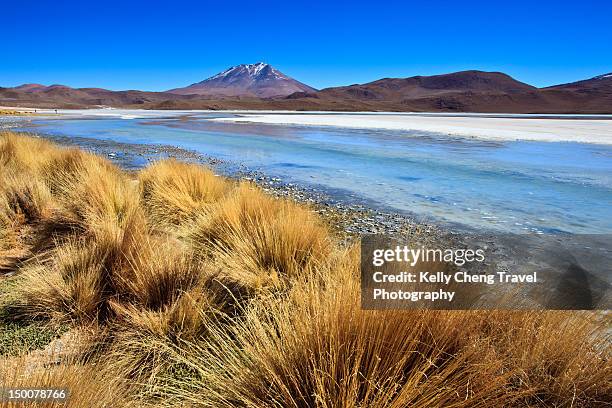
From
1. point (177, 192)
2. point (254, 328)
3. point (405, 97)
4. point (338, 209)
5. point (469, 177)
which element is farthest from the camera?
point (405, 97)

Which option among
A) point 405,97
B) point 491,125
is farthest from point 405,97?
point 491,125

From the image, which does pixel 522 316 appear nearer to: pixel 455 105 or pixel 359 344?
pixel 359 344

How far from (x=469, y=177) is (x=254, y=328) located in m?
7.65

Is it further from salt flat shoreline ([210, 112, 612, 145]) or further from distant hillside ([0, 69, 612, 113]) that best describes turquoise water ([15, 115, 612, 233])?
distant hillside ([0, 69, 612, 113])

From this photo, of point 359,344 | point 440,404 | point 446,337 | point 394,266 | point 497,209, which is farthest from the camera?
point 497,209

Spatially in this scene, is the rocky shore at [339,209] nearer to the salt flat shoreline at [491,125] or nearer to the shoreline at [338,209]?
the shoreline at [338,209]

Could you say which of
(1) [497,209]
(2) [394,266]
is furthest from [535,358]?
(1) [497,209]

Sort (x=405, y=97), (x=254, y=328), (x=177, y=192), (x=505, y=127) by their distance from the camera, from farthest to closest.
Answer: (x=405, y=97), (x=505, y=127), (x=177, y=192), (x=254, y=328)

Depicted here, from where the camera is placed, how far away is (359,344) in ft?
5.24

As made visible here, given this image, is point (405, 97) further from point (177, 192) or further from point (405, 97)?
point (177, 192)

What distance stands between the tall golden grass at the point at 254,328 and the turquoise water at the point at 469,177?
3.20 meters

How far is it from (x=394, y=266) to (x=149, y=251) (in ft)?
5.91

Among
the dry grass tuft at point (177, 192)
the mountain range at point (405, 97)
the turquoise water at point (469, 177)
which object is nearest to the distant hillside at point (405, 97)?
the mountain range at point (405, 97)

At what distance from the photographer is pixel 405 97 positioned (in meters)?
158
